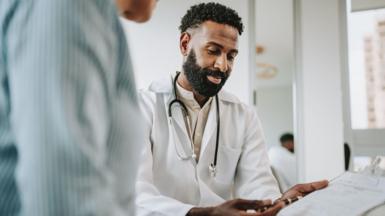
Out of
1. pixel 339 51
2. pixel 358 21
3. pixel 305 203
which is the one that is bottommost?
pixel 305 203

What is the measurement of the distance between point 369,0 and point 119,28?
2407mm

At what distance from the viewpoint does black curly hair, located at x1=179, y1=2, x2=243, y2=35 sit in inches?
61.3

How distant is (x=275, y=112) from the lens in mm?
3172

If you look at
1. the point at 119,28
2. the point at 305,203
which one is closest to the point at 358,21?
the point at 305,203

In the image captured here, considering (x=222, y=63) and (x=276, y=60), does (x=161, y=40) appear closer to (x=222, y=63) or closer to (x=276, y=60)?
(x=276, y=60)

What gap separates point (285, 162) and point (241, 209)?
5.59 ft

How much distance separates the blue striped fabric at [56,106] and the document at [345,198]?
0.61 meters

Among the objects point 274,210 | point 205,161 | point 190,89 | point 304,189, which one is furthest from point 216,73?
point 274,210

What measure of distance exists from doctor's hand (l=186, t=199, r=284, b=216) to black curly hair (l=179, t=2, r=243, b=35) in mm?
835

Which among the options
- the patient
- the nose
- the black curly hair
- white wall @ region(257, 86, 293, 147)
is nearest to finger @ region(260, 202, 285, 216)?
the nose

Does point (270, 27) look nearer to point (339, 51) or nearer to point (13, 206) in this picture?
point (339, 51)

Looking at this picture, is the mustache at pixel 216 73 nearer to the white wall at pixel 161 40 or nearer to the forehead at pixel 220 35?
the forehead at pixel 220 35

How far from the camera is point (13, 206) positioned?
0.39 metres

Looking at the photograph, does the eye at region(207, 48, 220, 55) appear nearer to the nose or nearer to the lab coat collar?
the nose
